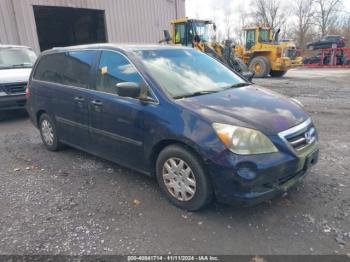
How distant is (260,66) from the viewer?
53.2 ft

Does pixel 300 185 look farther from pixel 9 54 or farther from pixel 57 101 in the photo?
pixel 9 54

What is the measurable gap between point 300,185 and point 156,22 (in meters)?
16.2

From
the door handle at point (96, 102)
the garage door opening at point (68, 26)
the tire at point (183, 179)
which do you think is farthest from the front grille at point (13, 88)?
the garage door opening at point (68, 26)

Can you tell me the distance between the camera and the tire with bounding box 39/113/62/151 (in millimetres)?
4760

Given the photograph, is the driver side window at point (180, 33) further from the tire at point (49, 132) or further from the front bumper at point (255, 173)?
the front bumper at point (255, 173)

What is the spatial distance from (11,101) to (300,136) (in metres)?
6.74

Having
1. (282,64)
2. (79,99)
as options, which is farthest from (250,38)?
(79,99)

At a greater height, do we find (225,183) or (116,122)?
(116,122)

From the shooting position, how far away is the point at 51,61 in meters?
4.71

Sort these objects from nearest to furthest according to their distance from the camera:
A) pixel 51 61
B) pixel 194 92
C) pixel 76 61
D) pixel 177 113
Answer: pixel 177 113 < pixel 194 92 < pixel 76 61 < pixel 51 61

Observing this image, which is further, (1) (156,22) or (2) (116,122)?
(1) (156,22)

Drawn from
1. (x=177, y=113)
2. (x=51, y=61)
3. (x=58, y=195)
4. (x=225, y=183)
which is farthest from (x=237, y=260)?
(x=51, y=61)

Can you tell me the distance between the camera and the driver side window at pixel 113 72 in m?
3.39

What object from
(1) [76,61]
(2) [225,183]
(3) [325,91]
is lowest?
(3) [325,91]
